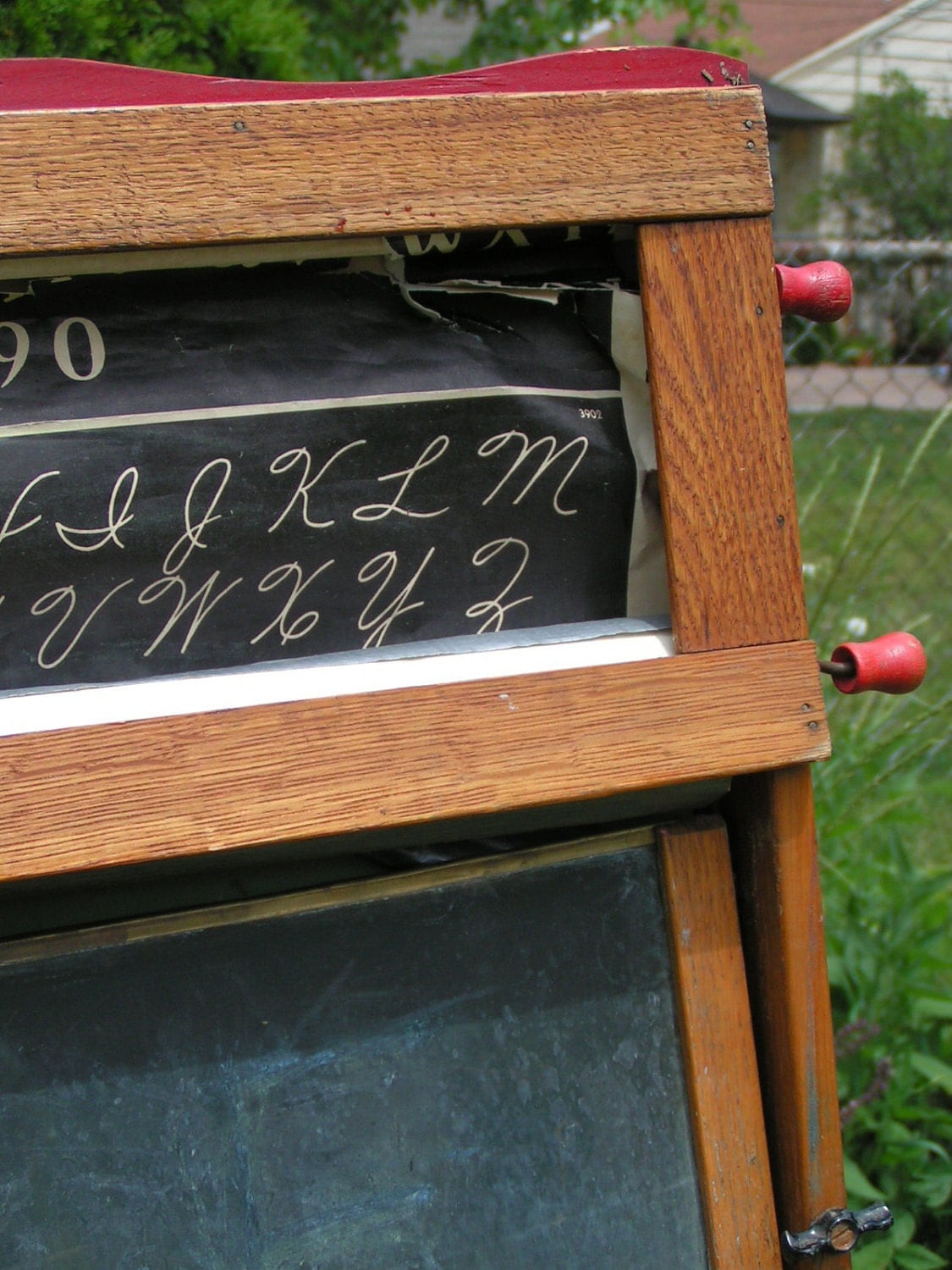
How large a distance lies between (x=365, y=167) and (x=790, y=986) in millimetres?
780

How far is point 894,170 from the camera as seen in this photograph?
45.5ft

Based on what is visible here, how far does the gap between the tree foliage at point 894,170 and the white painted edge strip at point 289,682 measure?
12852 millimetres

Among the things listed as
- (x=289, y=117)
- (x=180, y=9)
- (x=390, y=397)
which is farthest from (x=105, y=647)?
(x=180, y=9)

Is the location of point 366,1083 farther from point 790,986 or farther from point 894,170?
point 894,170

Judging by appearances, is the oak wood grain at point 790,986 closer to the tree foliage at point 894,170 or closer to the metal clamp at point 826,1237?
the metal clamp at point 826,1237

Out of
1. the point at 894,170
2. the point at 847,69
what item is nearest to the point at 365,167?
the point at 894,170

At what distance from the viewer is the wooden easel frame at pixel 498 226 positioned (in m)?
0.84

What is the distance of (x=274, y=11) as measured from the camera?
157 cm

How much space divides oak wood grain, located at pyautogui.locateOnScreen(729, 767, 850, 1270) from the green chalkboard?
98mm

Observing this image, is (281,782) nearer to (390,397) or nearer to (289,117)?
(390,397)

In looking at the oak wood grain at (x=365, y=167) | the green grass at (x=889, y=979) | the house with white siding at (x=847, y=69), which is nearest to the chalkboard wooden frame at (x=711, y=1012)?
the oak wood grain at (x=365, y=167)

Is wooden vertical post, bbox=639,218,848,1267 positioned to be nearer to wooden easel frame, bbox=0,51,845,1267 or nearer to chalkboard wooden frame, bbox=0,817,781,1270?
wooden easel frame, bbox=0,51,845,1267

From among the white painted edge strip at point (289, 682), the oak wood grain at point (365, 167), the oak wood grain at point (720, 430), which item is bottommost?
the white painted edge strip at point (289, 682)

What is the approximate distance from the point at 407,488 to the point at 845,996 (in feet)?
4.44
